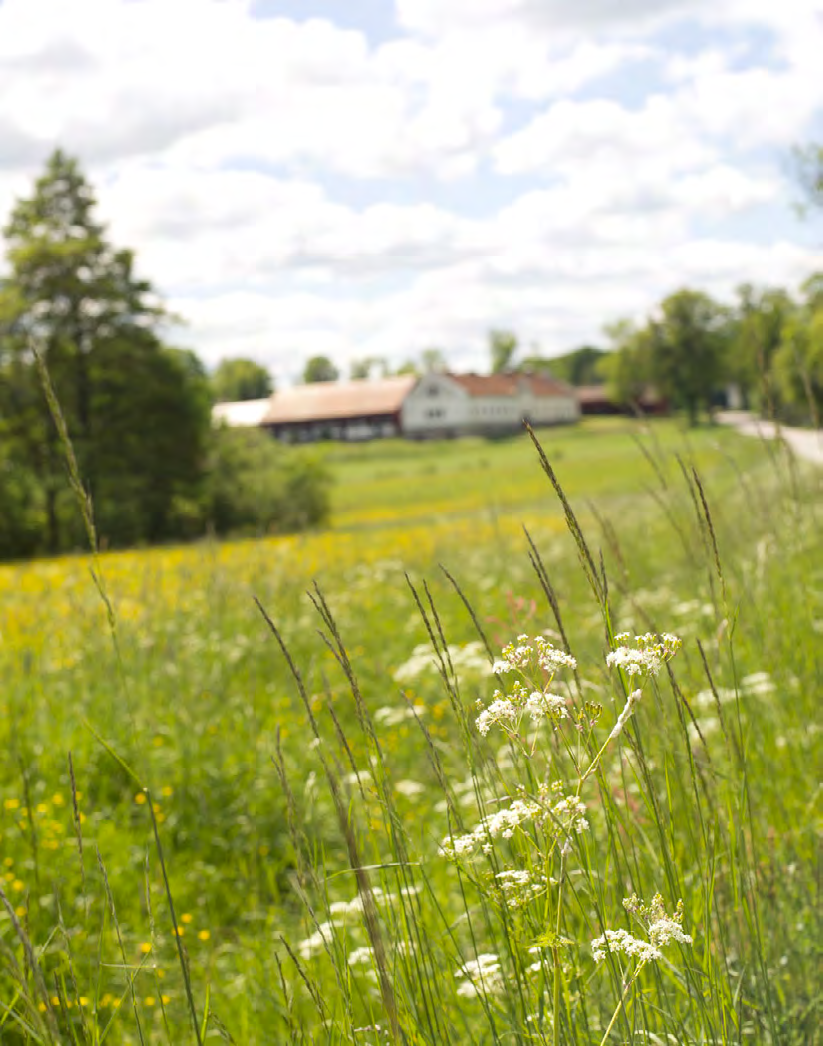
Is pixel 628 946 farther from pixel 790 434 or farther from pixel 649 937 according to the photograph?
pixel 790 434

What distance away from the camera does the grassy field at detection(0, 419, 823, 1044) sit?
160 cm

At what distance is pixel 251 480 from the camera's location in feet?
98.6

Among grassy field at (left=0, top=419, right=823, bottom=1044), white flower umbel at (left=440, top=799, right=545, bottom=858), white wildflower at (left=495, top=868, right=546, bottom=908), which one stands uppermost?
white flower umbel at (left=440, top=799, right=545, bottom=858)

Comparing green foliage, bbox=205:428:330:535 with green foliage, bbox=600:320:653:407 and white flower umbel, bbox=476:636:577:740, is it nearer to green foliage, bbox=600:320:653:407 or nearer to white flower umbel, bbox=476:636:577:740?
white flower umbel, bbox=476:636:577:740

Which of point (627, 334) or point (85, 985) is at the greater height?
point (627, 334)

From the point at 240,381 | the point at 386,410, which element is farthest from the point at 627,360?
the point at 240,381

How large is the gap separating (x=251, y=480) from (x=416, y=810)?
25.9 m

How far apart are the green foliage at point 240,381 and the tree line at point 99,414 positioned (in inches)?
2918

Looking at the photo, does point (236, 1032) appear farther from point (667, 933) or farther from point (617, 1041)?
point (667, 933)

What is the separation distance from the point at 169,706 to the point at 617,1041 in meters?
4.33

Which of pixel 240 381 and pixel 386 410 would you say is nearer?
pixel 386 410

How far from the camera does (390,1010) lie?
134cm

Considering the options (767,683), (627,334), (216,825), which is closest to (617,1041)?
(767,683)

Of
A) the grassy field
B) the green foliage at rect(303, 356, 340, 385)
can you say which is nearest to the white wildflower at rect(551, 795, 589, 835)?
the grassy field
